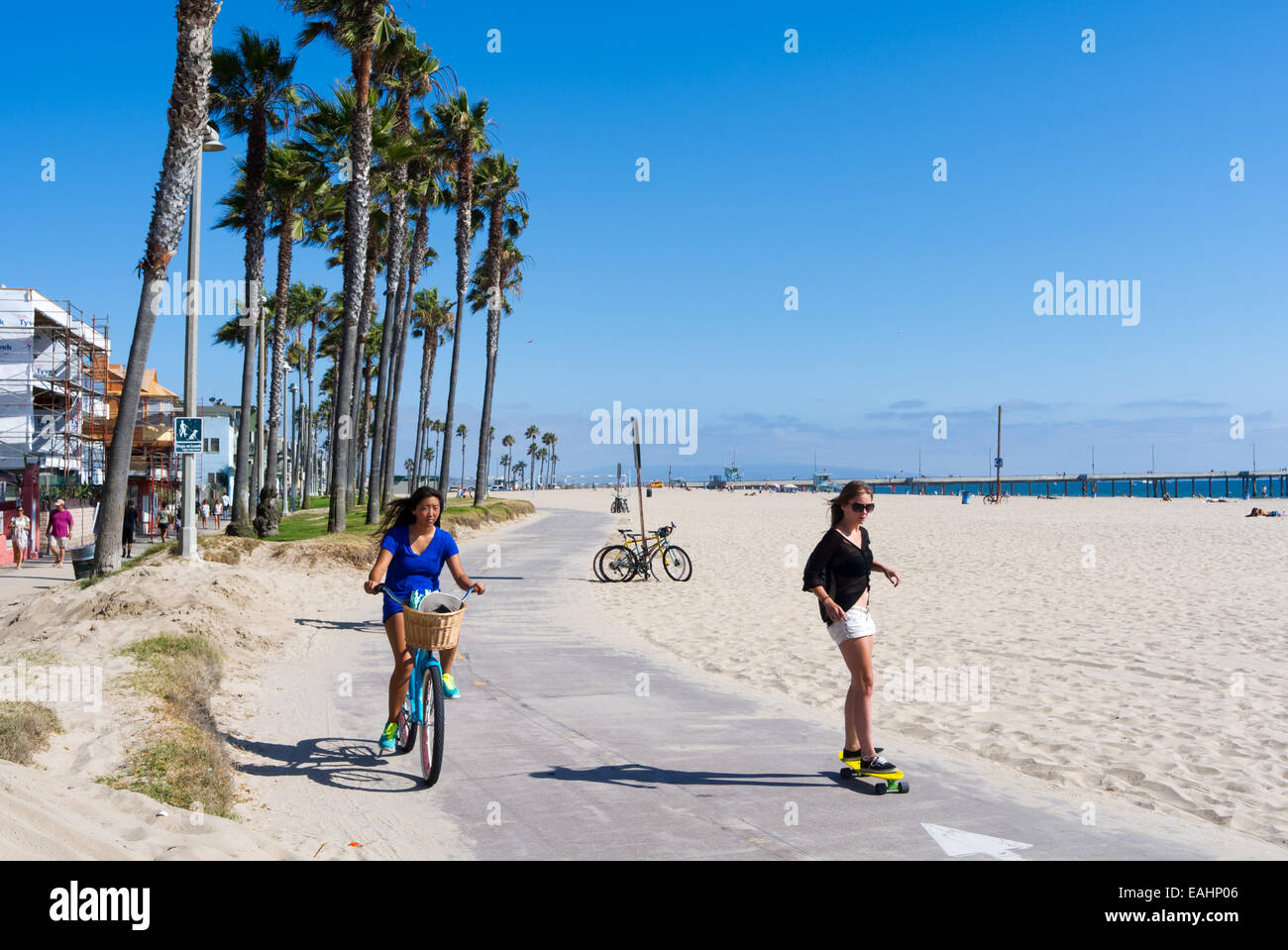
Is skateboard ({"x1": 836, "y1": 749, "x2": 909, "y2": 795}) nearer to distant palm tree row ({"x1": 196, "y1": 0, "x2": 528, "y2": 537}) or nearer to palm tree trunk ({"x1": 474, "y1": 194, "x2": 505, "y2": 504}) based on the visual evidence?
distant palm tree row ({"x1": 196, "y1": 0, "x2": 528, "y2": 537})

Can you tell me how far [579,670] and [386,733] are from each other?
3.83 meters

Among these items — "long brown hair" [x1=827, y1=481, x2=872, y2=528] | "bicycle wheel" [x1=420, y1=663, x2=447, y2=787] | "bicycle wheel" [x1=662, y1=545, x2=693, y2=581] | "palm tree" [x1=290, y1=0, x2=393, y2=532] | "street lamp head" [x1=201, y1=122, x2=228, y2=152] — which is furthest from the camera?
"palm tree" [x1=290, y1=0, x2=393, y2=532]

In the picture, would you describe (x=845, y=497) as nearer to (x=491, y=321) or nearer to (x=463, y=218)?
(x=463, y=218)

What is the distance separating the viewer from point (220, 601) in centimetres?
1327

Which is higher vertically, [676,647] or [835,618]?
[835,618]

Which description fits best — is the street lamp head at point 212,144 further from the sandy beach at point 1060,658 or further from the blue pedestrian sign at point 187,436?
the sandy beach at point 1060,658

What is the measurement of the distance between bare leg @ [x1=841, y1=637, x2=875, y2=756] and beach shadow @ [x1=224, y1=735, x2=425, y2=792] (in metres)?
2.90

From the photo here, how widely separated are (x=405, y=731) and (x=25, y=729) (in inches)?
97.1

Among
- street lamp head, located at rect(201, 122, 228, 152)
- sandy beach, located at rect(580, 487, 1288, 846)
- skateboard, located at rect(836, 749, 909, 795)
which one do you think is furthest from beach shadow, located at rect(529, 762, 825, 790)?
street lamp head, located at rect(201, 122, 228, 152)

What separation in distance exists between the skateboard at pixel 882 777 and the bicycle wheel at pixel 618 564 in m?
13.3

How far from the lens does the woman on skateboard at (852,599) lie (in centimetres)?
618

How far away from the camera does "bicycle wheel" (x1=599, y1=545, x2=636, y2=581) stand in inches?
775
